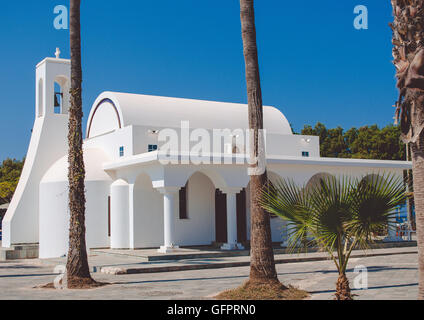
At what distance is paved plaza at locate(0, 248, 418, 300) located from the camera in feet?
32.6

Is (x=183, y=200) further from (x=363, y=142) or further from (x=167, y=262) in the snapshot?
(x=363, y=142)

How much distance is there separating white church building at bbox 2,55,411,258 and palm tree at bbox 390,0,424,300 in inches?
461

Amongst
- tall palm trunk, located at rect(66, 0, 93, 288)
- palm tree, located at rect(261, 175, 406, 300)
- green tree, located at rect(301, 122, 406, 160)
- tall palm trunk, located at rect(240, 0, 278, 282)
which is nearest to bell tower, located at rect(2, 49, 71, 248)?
tall palm trunk, located at rect(66, 0, 93, 288)

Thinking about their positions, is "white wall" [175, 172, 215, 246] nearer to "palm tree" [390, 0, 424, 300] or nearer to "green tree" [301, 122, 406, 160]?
"palm tree" [390, 0, 424, 300]

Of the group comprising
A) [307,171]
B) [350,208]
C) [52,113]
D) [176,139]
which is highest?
[52,113]

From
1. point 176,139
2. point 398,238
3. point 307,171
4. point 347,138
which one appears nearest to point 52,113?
point 176,139

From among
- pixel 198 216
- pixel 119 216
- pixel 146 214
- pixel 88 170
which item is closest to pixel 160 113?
pixel 88 170

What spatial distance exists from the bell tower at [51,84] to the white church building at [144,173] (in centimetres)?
5

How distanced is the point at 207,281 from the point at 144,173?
26.7ft

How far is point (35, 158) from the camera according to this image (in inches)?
891

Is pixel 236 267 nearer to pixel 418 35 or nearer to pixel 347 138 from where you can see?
pixel 418 35

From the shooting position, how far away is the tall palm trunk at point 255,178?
31.0 ft

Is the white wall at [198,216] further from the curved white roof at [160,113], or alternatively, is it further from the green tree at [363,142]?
the green tree at [363,142]
